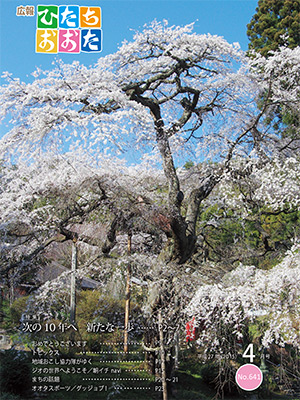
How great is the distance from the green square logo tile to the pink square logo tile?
122mm

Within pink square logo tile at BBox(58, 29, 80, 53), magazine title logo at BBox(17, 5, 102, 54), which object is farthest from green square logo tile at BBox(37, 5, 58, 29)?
pink square logo tile at BBox(58, 29, 80, 53)

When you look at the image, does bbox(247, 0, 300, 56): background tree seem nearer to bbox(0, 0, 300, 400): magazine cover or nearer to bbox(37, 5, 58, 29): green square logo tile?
bbox(0, 0, 300, 400): magazine cover

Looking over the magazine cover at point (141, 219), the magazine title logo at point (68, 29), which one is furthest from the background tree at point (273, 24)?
the magazine title logo at point (68, 29)

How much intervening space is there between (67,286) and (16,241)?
31.3 inches

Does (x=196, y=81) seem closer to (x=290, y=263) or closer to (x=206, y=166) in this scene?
(x=206, y=166)

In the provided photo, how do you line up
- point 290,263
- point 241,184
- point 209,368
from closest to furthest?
point 290,263 < point 209,368 < point 241,184

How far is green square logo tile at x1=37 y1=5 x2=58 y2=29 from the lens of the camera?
3.98 m

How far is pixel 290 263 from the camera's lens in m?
3.36

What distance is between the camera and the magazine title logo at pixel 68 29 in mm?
3959

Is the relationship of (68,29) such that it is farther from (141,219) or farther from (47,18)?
(141,219)

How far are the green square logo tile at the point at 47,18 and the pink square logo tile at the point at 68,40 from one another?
122 millimetres

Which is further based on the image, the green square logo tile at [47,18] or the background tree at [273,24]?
the background tree at [273,24]

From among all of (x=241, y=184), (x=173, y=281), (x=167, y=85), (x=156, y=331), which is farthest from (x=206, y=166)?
(x=156, y=331)

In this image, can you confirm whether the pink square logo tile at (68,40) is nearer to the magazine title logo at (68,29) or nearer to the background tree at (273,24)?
the magazine title logo at (68,29)
